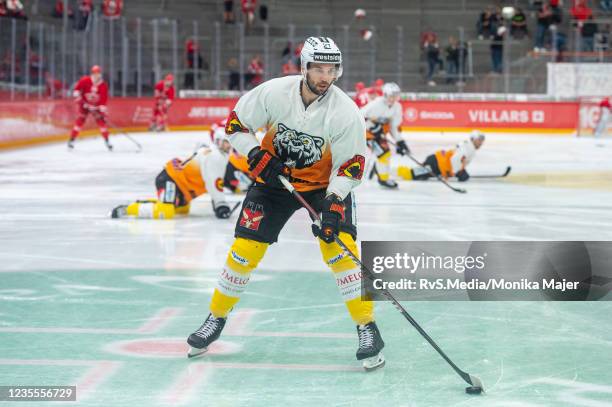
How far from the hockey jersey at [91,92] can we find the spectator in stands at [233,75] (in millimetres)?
9471

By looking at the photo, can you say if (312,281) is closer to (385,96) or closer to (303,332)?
(303,332)

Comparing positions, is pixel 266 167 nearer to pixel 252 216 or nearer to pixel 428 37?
pixel 252 216

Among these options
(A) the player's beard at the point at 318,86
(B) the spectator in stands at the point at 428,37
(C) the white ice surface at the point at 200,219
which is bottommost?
(C) the white ice surface at the point at 200,219

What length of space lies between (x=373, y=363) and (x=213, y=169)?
5.21m

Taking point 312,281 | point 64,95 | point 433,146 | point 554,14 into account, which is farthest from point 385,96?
point 554,14

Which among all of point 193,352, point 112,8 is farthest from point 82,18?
point 193,352

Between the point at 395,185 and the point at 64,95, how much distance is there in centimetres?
1183

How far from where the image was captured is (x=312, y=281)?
664cm

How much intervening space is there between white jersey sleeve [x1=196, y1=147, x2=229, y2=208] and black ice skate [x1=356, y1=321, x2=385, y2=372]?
198 inches

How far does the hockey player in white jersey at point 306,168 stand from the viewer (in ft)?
14.8

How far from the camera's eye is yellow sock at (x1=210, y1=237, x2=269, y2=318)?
4.68 m

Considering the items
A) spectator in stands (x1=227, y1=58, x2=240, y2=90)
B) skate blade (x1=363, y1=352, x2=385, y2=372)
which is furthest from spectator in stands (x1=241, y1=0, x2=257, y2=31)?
skate blade (x1=363, y1=352, x2=385, y2=372)

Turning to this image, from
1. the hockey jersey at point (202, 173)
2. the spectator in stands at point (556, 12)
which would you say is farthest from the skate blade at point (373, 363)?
the spectator in stands at point (556, 12)

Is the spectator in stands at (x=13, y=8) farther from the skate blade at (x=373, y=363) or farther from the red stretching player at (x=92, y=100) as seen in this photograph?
the skate blade at (x=373, y=363)
